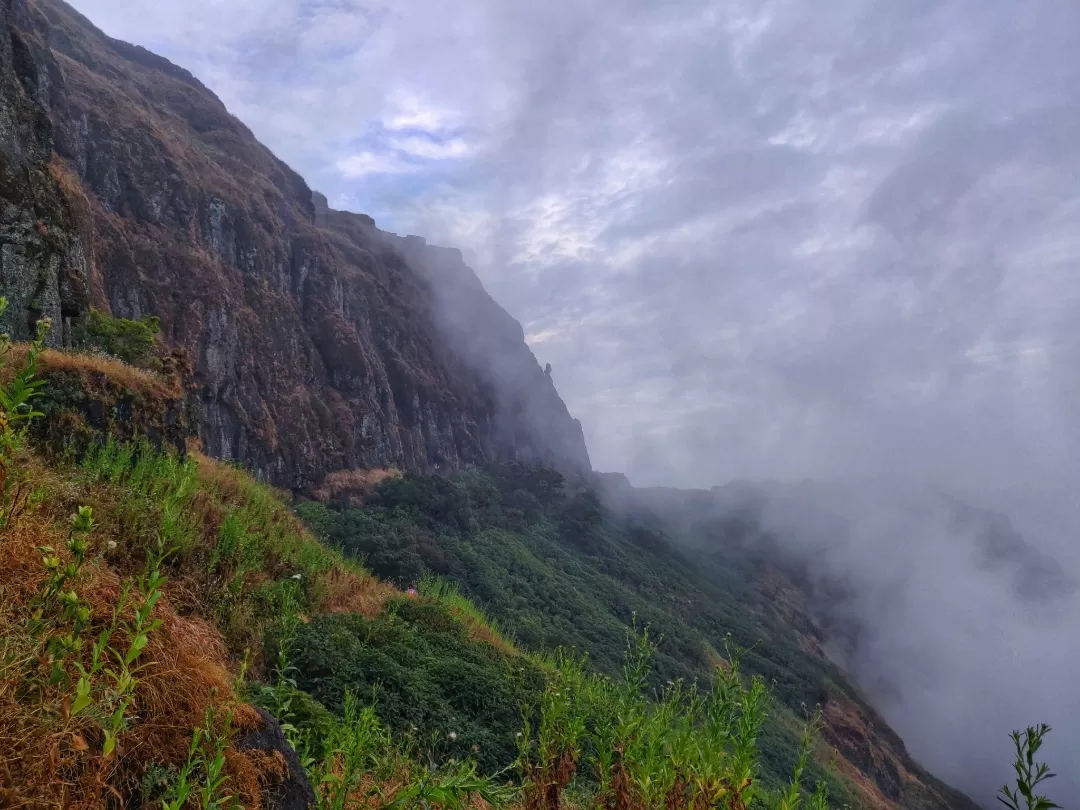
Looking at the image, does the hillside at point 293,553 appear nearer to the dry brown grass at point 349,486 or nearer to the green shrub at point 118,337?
the green shrub at point 118,337

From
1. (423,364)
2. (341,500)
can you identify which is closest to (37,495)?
(341,500)

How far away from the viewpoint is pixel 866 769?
32.4 m

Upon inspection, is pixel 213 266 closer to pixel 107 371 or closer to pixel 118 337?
pixel 118 337

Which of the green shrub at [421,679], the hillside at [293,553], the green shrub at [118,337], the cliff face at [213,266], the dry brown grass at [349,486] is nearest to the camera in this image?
the hillside at [293,553]

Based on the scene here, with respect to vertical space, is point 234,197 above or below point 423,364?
above

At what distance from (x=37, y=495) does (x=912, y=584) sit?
315 feet

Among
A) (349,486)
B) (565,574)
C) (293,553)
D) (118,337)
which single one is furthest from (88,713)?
(349,486)

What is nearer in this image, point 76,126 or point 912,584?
point 76,126

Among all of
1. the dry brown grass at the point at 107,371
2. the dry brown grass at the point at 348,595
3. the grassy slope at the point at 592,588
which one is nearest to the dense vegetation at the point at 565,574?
the grassy slope at the point at 592,588

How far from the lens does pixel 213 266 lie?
3434 centimetres

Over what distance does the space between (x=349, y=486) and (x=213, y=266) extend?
1505 centimetres

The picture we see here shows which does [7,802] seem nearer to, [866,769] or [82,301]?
[82,301]

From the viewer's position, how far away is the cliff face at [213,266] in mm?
11570

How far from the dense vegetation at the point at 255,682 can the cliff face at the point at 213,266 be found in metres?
5.51
